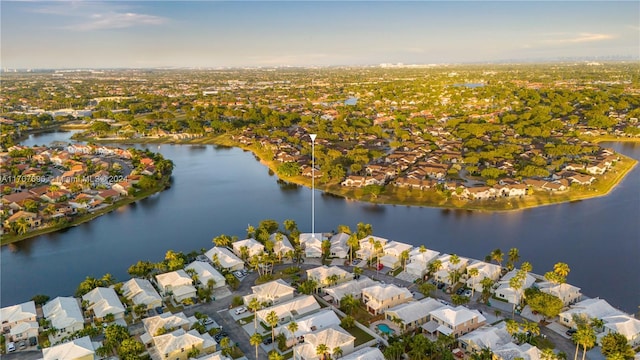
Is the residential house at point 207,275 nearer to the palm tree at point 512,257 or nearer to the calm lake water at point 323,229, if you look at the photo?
the calm lake water at point 323,229

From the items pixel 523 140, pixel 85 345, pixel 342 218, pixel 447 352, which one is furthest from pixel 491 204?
pixel 85 345

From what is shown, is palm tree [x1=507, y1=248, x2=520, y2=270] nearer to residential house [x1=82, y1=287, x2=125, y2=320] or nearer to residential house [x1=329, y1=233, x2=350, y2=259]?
residential house [x1=329, y1=233, x2=350, y2=259]

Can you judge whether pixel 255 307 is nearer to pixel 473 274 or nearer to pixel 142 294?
pixel 142 294

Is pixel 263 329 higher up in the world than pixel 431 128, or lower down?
lower down

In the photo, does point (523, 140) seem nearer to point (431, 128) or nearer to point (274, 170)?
point (431, 128)

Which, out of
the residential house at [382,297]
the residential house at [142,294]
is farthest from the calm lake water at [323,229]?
the residential house at [382,297]
